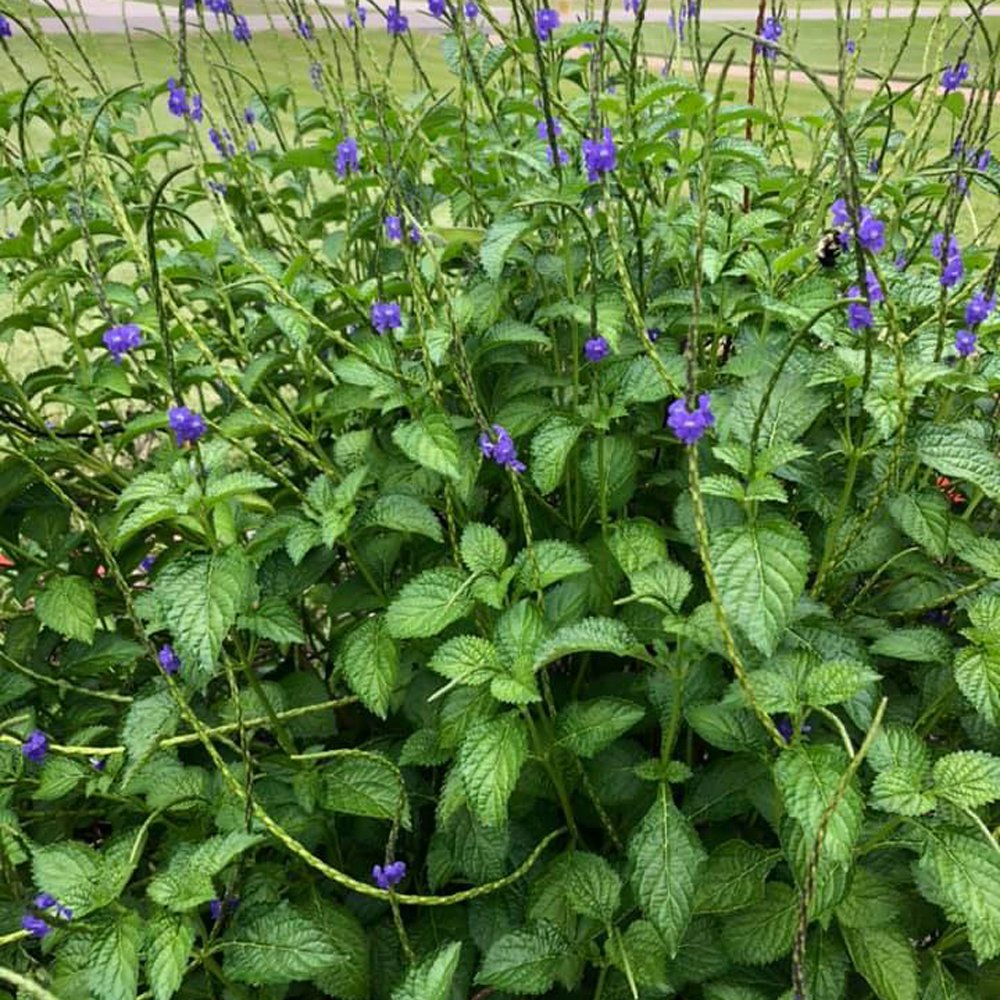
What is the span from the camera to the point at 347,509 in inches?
44.1

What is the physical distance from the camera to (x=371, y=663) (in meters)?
1.14

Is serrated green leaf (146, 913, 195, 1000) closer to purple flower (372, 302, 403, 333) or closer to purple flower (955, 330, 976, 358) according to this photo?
purple flower (372, 302, 403, 333)

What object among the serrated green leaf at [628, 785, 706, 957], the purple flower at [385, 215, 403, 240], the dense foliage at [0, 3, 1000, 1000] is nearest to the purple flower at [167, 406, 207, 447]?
the dense foliage at [0, 3, 1000, 1000]

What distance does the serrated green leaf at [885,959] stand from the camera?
1.06 meters

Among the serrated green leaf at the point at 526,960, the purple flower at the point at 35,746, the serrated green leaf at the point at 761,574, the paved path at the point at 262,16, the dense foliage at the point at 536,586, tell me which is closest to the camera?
the serrated green leaf at the point at 761,574

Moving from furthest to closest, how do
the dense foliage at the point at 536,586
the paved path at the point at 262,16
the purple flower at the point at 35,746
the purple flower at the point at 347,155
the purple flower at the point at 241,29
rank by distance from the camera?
the paved path at the point at 262,16
the purple flower at the point at 241,29
the purple flower at the point at 347,155
the purple flower at the point at 35,746
the dense foliage at the point at 536,586

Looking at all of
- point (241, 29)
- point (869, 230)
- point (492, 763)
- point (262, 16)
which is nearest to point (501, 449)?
point (492, 763)

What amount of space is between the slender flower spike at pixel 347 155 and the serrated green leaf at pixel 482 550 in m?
0.59

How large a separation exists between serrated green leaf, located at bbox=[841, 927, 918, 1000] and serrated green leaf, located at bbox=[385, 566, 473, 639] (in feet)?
1.82

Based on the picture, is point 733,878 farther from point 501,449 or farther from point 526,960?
point 501,449

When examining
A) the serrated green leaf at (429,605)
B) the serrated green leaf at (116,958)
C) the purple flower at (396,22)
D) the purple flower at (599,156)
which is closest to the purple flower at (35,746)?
the serrated green leaf at (116,958)

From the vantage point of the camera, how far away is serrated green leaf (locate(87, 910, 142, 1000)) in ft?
3.24

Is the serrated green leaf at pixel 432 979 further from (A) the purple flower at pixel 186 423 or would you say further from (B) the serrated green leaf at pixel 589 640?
(A) the purple flower at pixel 186 423

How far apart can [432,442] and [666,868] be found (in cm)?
51
